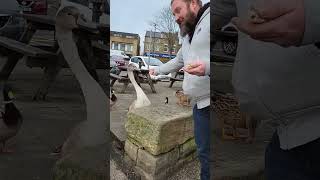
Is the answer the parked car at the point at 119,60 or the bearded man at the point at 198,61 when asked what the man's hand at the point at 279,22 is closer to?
the bearded man at the point at 198,61

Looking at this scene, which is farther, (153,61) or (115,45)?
(153,61)

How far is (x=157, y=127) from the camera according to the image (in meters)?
1.99

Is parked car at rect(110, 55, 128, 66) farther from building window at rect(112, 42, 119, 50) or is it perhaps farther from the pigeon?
the pigeon

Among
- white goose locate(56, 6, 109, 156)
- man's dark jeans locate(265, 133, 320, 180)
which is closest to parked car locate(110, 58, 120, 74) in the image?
white goose locate(56, 6, 109, 156)

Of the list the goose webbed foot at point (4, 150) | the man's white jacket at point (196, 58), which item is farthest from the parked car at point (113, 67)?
the goose webbed foot at point (4, 150)

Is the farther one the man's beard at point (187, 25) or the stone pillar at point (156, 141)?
the stone pillar at point (156, 141)

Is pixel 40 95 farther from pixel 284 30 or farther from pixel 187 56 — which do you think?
pixel 284 30

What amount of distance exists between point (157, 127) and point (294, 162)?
2.82ft

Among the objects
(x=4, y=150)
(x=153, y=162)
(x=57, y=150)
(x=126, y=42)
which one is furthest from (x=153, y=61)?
(x=4, y=150)

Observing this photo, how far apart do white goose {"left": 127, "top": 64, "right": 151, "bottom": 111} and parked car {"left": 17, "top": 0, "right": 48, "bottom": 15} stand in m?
0.46

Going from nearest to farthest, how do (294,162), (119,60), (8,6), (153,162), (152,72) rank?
1. (294,162)
2. (8,6)
3. (119,60)
4. (153,162)
5. (152,72)

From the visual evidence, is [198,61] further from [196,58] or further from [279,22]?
[279,22]

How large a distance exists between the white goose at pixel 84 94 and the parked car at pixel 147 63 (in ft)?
0.84

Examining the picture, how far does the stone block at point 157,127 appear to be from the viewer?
1921 millimetres
